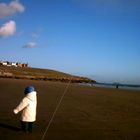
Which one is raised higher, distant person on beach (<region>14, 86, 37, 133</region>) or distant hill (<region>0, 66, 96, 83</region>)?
distant hill (<region>0, 66, 96, 83</region>)

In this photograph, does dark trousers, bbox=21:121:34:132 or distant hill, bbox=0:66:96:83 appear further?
distant hill, bbox=0:66:96:83

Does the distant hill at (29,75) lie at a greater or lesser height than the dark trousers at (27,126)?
greater

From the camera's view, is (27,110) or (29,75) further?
(29,75)

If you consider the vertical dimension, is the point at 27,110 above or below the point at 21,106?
below

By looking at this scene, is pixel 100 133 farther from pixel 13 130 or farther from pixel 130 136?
pixel 13 130

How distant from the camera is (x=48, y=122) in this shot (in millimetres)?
13055

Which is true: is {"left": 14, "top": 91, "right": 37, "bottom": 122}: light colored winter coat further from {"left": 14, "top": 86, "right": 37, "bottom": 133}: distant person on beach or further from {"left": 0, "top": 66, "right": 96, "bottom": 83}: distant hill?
{"left": 0, "top": 66, "right": 96, "bottom": 83}: distant hill

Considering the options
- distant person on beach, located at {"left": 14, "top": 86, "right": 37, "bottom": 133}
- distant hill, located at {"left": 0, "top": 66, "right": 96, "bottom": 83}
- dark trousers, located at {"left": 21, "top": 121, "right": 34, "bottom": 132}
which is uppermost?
distant hill, located at {"left": 0, "top": 66, "right": 96, "bottom": 83}

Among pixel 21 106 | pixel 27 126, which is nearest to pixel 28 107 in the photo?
pixel 21 106

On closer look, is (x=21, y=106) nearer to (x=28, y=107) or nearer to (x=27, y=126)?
(x=28, y=107)

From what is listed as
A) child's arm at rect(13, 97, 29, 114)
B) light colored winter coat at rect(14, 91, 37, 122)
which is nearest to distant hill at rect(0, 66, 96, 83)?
light colored winter coat at rect(14, 91, 37, 122)

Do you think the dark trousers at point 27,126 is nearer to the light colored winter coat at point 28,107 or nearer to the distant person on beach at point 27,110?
the distant person on beach at point 27,110

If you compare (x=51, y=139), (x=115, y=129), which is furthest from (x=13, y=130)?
(x=115, y=129)

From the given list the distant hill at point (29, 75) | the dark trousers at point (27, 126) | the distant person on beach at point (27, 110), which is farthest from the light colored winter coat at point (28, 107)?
the distant hill at point (29, 75)
